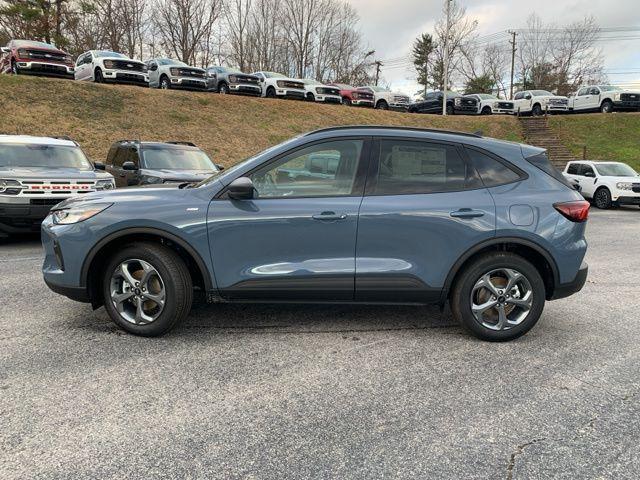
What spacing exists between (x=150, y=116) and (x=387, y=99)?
1519 centimetres

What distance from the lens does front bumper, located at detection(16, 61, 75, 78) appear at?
20.2 meters

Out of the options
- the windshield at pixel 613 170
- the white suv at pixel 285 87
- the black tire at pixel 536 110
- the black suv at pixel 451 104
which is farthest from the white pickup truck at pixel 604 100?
the white suv at pixel 285 87

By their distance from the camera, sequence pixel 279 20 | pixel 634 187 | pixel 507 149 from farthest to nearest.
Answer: pixel 279 20 → pixel 634 187 → pixel 507 149

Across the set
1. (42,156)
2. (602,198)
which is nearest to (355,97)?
(602,198)

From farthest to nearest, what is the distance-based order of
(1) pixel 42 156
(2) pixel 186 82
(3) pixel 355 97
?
(3) pixel 355 97 → (2) pixel 186 82 → (1) pixel 42 156

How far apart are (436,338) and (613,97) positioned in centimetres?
3252

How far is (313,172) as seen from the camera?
3947mm

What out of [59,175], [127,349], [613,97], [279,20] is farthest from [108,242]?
[279,20]

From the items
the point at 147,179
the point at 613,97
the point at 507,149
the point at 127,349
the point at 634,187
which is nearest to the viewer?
the point at 127,349

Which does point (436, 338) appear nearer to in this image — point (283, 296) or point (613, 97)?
point (283, 296)

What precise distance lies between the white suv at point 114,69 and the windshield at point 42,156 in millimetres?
13909

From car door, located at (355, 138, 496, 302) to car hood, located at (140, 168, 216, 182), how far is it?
6.17 metres

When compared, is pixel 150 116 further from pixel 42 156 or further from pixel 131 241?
pixel 131 241

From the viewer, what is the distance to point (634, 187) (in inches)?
622
